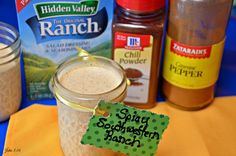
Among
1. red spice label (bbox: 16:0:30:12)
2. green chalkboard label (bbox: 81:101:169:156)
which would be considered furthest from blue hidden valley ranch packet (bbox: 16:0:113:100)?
green chalkboard label (bbox: 81:101:169:156)

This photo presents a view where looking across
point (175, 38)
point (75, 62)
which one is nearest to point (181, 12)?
point (175, 38)

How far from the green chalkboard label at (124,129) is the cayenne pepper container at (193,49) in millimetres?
182

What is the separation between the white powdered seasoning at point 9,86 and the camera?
0.75 meters

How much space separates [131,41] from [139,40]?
0.01 meters

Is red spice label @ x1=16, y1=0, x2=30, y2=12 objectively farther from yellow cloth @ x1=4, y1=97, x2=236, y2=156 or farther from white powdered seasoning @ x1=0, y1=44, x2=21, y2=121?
yellow cloth @ x1=4, y1=97, x2=236, y2=156

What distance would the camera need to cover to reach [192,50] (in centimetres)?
76

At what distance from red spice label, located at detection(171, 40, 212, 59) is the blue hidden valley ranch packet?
0.13 metres

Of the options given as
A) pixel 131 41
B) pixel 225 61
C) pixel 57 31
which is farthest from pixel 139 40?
pixel 225 61

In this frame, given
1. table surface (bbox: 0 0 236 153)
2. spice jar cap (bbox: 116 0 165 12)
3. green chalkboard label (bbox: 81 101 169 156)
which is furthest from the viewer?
table surface (bbox: 0 0 236 153)

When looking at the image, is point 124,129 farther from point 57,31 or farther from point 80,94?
point 57,31

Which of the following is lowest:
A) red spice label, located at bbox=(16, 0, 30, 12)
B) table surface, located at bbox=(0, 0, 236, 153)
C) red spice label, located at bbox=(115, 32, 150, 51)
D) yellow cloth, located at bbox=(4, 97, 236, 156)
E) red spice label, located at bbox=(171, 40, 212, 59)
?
yellow cloth, located at bbox=(4, 97, 236, 156)

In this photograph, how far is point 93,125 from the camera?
620mm

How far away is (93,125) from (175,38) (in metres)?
0.25

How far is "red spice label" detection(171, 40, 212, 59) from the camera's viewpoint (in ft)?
2.51
